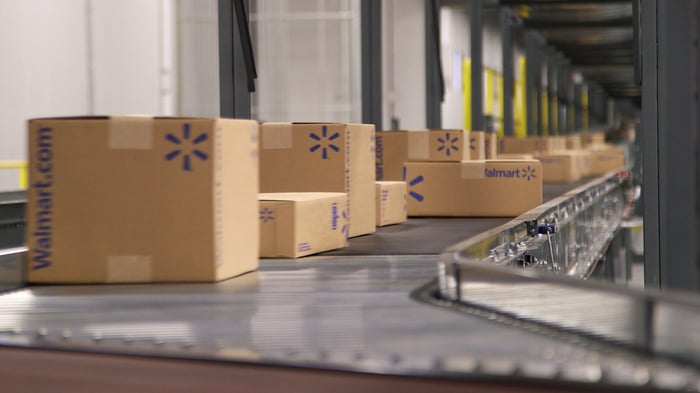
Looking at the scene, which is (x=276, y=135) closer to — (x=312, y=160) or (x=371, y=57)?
(x=312, y=160)

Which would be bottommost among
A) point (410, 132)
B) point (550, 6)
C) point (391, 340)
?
point (391, 340)

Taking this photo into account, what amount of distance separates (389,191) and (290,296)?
7.20 ft

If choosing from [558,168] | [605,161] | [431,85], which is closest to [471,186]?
[558,168]

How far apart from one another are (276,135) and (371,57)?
4117mm

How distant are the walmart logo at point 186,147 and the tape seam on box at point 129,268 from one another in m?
0.29

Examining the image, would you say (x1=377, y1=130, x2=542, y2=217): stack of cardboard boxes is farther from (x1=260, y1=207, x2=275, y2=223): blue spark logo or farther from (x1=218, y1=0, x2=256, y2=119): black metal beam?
(x1=260, y1=207, x2=275, y2=223): blue spark logo

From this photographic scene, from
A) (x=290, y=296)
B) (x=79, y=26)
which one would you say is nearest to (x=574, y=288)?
(x=290, y=296)

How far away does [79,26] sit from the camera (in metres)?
12.5

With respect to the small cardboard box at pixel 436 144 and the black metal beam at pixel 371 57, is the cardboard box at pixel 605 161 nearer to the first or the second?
the black metal beam at pixel 371 57

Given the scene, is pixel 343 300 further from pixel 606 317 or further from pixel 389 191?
pixel 389 191

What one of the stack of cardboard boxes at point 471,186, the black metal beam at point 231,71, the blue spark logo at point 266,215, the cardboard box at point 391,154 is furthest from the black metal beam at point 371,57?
the blue spark logo at point 266,215

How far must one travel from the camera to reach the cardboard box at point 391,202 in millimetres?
4676

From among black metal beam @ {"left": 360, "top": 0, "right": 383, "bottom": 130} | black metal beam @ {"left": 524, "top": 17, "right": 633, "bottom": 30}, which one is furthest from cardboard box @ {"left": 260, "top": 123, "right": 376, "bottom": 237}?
black metal beam @ {"left": 524, "top": 17, "right": 633, "bottom": 30}

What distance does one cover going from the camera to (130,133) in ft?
9.11
